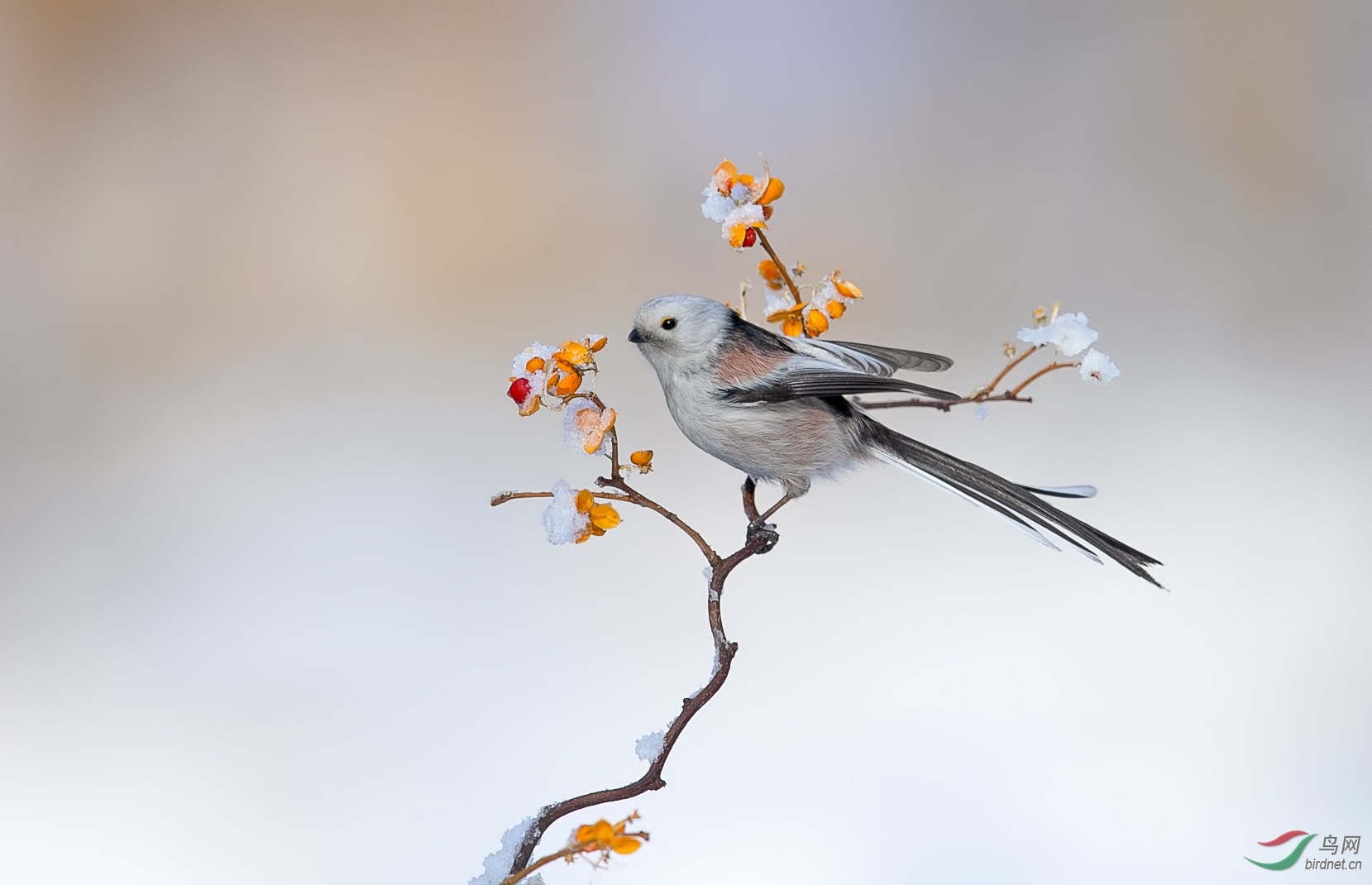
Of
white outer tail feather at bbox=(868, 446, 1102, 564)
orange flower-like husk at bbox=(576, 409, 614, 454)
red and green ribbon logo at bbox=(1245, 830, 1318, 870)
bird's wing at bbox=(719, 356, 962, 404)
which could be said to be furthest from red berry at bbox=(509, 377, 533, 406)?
red and green ribbon logo at bbox=(1245, 830, 1318, 870)

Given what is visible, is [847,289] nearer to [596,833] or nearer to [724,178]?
[724,178]

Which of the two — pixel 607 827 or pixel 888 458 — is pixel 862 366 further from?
pixel 607 827

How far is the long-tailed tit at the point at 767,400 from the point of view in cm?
62

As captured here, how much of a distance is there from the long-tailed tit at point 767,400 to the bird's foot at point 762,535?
0.06 ft

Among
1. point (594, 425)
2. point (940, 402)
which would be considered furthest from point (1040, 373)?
point (594, 425)

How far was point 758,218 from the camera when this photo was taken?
1.84 ft

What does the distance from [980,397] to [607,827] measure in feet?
0.90

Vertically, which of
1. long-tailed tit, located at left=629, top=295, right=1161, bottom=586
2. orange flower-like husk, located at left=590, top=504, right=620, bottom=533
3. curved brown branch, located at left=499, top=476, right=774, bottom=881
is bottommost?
curved brown branch, located at left=499, top=476, right=774, bottom=881

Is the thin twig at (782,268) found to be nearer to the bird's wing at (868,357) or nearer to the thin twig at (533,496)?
the bird's wing at (868,357)

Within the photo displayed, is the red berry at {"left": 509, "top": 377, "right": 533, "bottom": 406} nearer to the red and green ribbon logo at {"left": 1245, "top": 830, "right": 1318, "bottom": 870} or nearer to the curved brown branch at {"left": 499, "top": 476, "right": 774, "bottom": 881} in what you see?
the curved brown branch at {"left": 499, "top": 476, "right": 774, "bottom": 881}

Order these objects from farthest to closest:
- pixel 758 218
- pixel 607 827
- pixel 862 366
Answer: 1. pixel 862 366
2. pixel 758 218
3. pixel 607 827

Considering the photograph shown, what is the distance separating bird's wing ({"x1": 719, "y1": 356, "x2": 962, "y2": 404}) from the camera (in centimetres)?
60

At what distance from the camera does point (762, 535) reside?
0.64 meters

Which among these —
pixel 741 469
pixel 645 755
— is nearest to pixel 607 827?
pixel 645 755
